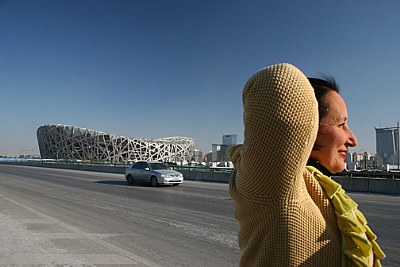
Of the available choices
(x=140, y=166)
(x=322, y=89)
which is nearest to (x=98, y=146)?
(x=140, y=166)

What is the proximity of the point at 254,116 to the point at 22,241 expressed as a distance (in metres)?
6.79

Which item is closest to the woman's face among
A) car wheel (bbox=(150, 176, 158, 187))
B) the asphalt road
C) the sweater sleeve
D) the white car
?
the sweater sleeve

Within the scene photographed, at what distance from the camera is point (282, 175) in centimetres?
94

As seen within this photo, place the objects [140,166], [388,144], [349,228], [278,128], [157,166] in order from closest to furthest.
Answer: [278,128], [349,228], [157,166], [140,166], [388,144]

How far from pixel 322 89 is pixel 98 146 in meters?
97.5

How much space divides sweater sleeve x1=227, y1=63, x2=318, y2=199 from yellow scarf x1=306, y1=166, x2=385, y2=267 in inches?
7.4

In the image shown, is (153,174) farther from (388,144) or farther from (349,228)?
(388,144)

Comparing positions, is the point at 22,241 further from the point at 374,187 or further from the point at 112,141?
the point at 112,141

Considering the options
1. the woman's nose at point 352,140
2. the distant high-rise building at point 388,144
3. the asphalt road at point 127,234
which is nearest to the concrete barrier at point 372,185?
the asphalt road at point 127,234

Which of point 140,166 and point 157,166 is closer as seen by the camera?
point 157,166

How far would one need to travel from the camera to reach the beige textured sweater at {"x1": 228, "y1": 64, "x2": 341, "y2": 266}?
91cm

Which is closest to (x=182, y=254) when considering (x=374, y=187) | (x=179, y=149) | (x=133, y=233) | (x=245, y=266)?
(x=133, y=233)

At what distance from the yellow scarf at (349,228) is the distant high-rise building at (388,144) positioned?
27.4 metres

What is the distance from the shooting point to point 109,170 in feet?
130
